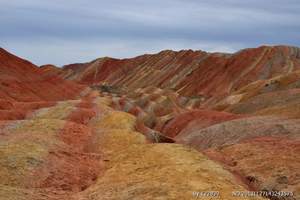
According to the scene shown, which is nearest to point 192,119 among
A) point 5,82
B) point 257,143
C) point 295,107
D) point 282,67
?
point 295,107

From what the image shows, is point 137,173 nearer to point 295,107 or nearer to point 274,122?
point 274,122

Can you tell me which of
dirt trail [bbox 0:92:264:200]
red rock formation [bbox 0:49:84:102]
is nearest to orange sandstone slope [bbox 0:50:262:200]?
dirt trail [bbox 0:92:264:200]

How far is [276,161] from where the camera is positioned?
41.9 metres

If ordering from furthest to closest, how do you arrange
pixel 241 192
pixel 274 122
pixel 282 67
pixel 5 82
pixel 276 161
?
pixel 282 67
pixel 5 82
pixel 274 122
pixel 276 161
pixel 241 192

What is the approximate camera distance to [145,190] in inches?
1194

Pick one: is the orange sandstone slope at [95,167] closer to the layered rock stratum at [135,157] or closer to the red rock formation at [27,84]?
the layered rock stratum at [135,157]

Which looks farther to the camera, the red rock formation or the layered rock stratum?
the red rock formation

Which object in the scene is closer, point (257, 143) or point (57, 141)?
point (57, 141)

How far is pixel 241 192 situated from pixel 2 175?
608 inches

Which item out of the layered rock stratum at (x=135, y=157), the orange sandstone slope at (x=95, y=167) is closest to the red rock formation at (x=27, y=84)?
the layered rock stratum at (x=135, y=157)

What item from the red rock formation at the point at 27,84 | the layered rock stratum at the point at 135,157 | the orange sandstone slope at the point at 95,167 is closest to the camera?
the orange sandstone slope at the point at 95,167

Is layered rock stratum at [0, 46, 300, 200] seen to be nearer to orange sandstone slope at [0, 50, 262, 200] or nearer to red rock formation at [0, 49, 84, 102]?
orange sandstone slope at [0, 50, 262, 200]

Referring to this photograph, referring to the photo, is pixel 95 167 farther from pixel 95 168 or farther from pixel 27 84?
pixel 27 84

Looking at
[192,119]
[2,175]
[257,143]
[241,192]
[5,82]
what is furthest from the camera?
[5,82]
